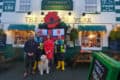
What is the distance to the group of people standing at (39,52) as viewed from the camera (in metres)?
10.6

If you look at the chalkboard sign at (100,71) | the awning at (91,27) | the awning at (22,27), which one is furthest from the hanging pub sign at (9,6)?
the chalkboard sign at (100,71)

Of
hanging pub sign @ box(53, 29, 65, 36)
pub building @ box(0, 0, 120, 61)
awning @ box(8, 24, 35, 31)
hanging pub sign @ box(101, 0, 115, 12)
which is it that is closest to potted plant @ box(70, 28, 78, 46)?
pub building @ box(0, 0, 120, 61)

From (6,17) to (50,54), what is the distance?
5237mm

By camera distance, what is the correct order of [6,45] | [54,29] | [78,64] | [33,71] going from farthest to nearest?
[6,45] → [54,29] → [78,64] → [33,71]

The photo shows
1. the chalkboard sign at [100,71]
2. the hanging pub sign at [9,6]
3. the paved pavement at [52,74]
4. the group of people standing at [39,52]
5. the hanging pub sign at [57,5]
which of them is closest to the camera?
the chalkboard sign at [100,71]

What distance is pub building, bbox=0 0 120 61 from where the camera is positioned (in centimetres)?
1528

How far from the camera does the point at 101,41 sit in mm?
15609

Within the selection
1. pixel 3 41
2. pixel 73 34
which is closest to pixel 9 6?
pixel 3 41

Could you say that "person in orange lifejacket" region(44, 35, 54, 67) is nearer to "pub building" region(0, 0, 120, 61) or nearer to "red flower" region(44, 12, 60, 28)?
"red flower" region(44, 12, 60, 28)

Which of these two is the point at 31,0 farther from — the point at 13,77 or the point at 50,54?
the point at 13,77

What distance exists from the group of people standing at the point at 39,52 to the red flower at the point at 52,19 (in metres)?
0.80

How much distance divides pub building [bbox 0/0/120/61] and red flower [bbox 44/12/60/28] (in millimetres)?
337

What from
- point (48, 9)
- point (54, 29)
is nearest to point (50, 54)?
point (54, 29)

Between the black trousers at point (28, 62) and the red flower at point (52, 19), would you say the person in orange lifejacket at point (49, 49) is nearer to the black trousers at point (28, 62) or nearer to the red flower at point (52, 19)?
the black trousers at point (28, 62)
